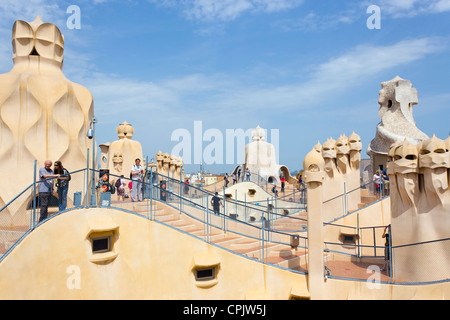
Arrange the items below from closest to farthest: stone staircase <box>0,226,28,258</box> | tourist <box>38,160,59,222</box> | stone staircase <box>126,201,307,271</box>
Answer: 1. tourist <box>38,160,59,222</box>
2. stone staircase <box>0,226,28,258</box>
3. stone staircase <box>126,201,307,271</box>

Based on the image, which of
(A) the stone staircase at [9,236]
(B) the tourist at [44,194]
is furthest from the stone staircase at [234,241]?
(A) the stone staircase at [9,236]

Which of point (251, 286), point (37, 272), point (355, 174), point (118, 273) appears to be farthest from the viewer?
point (355, 174)

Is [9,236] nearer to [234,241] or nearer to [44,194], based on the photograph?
[44,194]

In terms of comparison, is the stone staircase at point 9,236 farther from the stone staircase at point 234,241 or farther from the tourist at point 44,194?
the stone staircase at point 234,241

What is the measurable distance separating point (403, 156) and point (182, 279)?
20.8ft

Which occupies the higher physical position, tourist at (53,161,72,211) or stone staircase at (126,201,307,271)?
tourist at (53,161,72,211)

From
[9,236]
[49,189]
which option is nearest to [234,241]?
[49,189]

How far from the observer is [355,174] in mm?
14930

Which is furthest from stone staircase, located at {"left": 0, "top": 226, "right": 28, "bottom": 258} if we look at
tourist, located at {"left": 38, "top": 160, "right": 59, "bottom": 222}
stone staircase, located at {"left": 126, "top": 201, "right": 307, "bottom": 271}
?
stone staircase, located at {"left": 126, "top": 201, "right": 307, "bottom": 271}

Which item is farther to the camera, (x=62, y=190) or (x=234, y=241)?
(x=234, y=241)

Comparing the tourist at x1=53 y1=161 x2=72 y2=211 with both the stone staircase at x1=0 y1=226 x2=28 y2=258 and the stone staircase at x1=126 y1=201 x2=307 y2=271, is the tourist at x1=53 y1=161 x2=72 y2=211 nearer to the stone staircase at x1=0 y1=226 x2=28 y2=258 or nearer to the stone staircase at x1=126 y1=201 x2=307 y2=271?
the stone staircase at x1=0 y1=226 x2=28 y2=258

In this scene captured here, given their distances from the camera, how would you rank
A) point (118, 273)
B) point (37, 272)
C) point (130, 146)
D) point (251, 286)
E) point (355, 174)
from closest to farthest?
point (37, 272), point (118, 273), point (251, 286), point (355, 174), point (130, 146)
